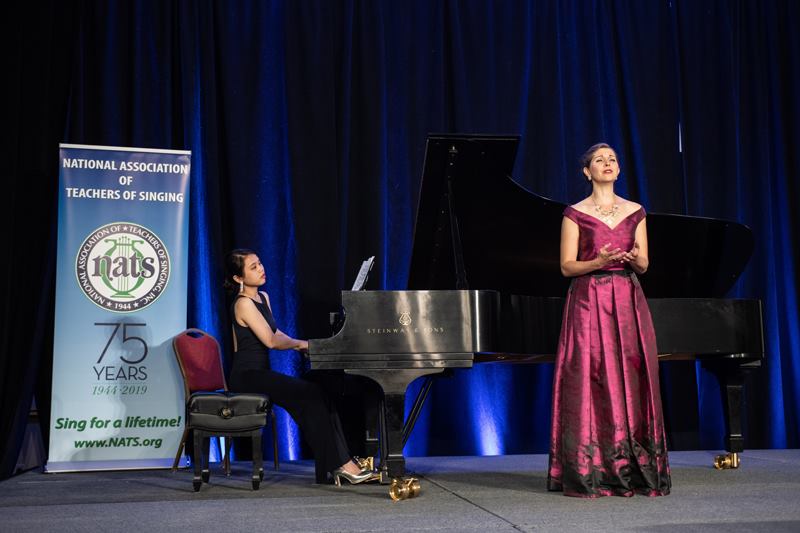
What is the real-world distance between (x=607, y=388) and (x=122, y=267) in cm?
309

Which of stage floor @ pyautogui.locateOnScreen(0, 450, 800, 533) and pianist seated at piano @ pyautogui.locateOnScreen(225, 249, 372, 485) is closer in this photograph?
stage floor @ pyautogui.locateOnScreen(0, 450, 800, 533)

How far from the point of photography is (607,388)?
3.58m

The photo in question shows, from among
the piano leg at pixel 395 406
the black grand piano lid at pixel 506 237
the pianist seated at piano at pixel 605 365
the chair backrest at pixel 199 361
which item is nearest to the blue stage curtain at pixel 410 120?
the chair backrest at pixel 199 361

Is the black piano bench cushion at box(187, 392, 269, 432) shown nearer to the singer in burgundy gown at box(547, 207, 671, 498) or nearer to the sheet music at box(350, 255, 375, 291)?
the sheet music at box(350, 255, 375, 291)

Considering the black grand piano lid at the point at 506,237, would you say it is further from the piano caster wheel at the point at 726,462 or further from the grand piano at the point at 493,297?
the piano caster wheel at the point at 726,462

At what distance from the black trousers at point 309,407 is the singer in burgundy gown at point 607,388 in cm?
110

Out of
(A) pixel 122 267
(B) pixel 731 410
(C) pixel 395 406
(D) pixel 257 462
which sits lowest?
(D) pixel 257 462

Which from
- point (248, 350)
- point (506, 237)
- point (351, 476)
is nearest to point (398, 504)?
point (351, 476)

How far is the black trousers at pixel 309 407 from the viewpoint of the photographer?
4.21m

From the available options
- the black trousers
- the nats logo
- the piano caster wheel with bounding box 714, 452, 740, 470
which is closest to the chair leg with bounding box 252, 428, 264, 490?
the black trousers

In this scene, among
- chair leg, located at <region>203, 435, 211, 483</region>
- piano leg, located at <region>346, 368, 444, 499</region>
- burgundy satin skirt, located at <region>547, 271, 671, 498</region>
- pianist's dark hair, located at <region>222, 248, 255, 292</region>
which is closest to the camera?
burgundy satin skirt, located at <region>547, 271, 671, 498</region>

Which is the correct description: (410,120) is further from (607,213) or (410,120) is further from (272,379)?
(607,213)

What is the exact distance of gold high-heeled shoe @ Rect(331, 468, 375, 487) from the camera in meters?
4.15

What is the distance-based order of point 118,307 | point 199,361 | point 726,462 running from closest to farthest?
point 726,462 < point 199,361 < point 118,307
